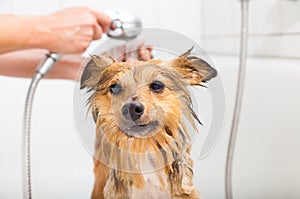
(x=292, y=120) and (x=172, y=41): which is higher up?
(x=172, y=41)

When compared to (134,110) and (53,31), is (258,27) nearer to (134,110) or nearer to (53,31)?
(53,31)

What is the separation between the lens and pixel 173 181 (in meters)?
0.46

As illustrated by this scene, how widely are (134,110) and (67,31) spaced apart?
27 cm

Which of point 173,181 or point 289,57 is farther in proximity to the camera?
point 289,57

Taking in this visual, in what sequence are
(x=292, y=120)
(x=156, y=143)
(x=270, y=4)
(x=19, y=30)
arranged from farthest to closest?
(x=270, y=4) → (x=292, y=120) → (x=19, y=30) → (x=156, y=143)

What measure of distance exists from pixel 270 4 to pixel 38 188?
628 mm

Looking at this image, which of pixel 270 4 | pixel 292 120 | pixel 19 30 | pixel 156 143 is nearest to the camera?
pixel 156 143

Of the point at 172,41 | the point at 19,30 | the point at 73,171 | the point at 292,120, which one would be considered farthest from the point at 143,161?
the point at 73,171

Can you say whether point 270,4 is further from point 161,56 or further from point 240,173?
point 161,56

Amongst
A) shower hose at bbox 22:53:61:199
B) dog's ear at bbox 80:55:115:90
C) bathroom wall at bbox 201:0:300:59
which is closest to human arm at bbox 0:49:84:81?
shower hose at bbox 22:53:61:199

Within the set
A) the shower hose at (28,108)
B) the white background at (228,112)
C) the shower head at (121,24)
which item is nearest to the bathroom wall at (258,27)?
the white background at (228,112)

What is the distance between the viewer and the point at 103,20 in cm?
68

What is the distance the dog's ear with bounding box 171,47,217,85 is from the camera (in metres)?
0.45

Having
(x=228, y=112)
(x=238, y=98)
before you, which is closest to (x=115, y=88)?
(x=228, y=112)
